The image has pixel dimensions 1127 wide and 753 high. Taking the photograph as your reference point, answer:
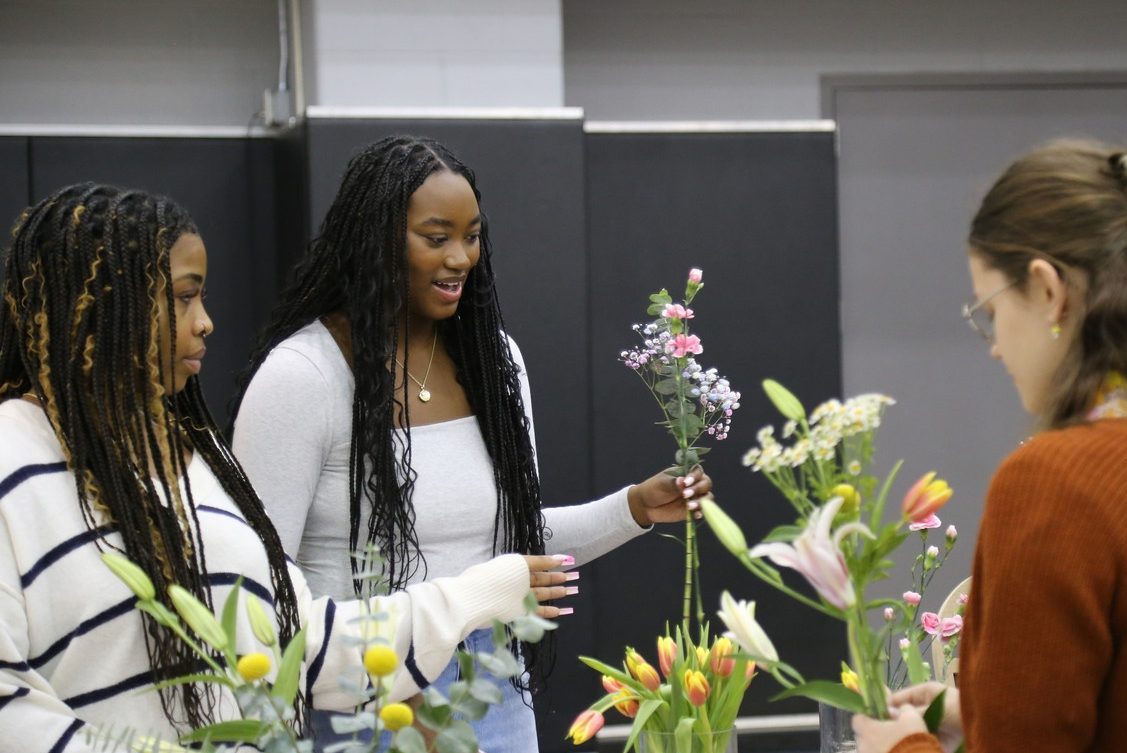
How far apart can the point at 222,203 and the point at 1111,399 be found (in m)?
3.23

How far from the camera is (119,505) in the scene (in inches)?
55.4

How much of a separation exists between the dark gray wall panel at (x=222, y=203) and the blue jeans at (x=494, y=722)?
2.22 m

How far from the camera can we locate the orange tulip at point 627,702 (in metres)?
1.66

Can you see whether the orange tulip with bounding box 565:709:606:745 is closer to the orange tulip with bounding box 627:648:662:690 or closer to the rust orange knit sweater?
the orange tulip with bounding box 627:648:662:690

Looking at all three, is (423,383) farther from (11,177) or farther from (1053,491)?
(11,177)

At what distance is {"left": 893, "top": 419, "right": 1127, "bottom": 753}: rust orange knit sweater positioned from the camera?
1.02 m

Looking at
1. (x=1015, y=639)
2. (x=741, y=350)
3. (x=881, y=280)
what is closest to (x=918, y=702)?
(x=1015, y=639)

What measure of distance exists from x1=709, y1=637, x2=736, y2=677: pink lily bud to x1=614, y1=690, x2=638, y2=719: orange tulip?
0.35ft

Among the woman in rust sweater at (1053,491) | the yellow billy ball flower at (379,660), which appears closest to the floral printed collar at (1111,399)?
the woman in rust sweater at (1053,491)

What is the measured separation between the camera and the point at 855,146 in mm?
4551

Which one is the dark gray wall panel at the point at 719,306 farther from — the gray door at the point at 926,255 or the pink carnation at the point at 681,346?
the pink carnation at the point at 681,346

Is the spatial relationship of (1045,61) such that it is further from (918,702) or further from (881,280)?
(918,702)

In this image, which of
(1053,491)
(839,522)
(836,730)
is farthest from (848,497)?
(836,730)

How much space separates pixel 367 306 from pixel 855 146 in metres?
3.01
